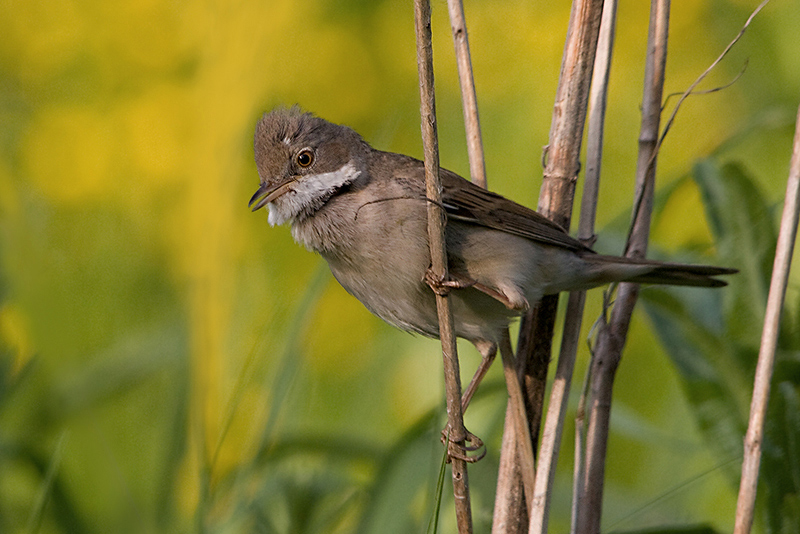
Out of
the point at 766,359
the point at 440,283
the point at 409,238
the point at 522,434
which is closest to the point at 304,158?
the point at 409,238

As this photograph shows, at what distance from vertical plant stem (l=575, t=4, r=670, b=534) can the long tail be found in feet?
0.65

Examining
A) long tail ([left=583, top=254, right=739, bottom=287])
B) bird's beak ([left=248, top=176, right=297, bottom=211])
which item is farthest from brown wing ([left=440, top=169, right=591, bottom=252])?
bird's beak ([left=248, top=176, right=297, bottom=211])

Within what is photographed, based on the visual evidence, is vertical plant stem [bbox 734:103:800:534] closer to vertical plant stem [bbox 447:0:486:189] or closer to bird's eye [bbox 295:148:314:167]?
vertical plant stem [bbox 447:0:486:189]

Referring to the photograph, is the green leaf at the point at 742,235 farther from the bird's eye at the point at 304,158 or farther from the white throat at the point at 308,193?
the bird's eye at the point at 304,158

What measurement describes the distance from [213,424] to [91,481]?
67 cm

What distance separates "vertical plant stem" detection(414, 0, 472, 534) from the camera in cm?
158

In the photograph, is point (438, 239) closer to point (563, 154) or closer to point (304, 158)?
point (563, 154)

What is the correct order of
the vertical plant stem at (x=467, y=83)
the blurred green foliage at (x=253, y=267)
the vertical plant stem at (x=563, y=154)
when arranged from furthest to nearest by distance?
the blurred green foliage at (x=253, y=267) < the vertical plant stem at (x=467, y=83) < the vertical plant stem at (x=563, y=154)

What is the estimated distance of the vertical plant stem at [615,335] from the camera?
6.93 ft

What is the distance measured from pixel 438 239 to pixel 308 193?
27.8 inches

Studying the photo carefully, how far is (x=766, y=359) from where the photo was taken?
1.94 meters

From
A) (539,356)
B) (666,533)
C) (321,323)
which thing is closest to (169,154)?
(321,323)

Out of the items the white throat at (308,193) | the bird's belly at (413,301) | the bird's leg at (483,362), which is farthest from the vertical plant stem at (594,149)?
the white throat at (308,193)

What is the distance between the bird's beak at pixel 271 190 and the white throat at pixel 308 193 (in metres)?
0.02
